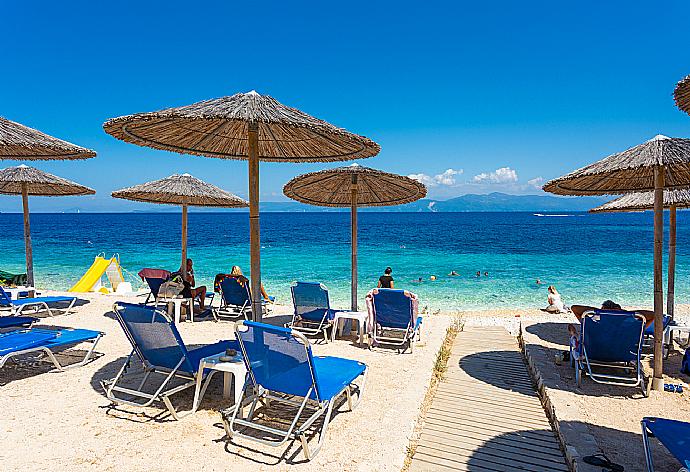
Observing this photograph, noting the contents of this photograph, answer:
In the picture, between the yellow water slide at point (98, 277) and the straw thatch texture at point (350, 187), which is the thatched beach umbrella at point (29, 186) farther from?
the straw thatch texture at point (350, 187)

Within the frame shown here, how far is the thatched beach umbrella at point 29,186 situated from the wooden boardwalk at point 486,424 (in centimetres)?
823

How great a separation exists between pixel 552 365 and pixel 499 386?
101 centimetres

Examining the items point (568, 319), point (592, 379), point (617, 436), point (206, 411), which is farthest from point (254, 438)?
point (568, 319)

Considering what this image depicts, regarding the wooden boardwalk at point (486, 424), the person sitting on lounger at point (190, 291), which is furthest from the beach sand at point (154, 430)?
the person sitting on lounger at point (190, 291)

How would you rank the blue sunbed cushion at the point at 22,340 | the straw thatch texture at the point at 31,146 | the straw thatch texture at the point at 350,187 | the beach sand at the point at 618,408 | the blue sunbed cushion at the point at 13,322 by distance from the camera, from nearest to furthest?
the beach sand at the point at 618,408
the blue sunbed cushion at the point at 22,340
the straw thatch texture at the point at 31,146
the blue sunbed cushion at the point at 13,322
the straw thatch texture at the point at 350,187

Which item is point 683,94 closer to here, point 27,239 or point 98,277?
point 27,239

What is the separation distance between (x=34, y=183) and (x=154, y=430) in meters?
7.70

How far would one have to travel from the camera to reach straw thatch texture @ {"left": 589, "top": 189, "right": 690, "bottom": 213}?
8.04 m

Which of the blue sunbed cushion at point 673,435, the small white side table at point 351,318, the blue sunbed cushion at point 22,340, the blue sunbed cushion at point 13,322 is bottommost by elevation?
the small white side table at point 351,318

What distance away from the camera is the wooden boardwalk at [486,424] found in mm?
3039

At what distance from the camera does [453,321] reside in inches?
305

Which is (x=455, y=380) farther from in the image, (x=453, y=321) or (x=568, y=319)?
(x=568, y=319)

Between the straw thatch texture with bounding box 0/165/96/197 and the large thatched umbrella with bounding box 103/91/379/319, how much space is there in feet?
18.7

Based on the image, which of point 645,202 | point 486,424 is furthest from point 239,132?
point 645,202
